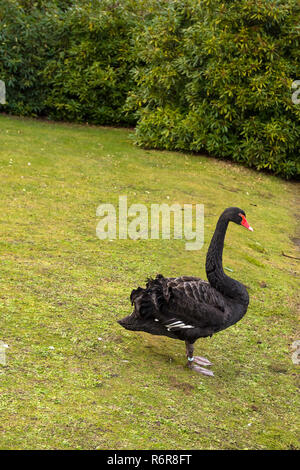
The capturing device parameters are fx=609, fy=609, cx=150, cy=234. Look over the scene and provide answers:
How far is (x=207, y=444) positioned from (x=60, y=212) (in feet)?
15.2

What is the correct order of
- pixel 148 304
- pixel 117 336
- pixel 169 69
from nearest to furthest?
pixel 148 304
pixel 117 336
pixel 169 69

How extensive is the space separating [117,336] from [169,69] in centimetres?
812

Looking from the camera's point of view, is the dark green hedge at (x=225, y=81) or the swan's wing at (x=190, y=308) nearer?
the swan's wing at (x=190, y=308)

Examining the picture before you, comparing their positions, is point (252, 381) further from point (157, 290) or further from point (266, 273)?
point (266, 273)

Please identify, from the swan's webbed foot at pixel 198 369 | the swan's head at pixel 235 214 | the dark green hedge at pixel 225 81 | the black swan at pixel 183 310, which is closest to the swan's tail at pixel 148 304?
the black swan at pixel 183 310

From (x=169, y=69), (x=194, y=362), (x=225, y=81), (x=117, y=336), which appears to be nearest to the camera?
(x=194, y=362)

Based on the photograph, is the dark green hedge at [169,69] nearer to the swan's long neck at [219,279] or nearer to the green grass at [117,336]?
the green grass at [117,336]

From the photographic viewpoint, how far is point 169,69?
11.7 m

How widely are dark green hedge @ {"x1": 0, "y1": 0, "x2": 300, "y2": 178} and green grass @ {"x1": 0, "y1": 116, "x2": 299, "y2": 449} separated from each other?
7.61 ft

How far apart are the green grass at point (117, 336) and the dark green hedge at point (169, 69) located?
232 centimetres

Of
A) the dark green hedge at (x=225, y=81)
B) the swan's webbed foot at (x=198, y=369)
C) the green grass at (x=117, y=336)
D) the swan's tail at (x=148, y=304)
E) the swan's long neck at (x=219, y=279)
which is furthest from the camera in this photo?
the dark green hedge at (x=225, y=81)

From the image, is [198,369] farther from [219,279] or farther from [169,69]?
[169,69]

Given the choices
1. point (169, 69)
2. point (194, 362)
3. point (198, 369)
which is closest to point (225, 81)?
point (169, 69)

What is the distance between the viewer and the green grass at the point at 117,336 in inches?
138
